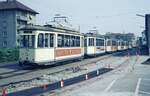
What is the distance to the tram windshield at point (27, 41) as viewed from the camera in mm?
25906

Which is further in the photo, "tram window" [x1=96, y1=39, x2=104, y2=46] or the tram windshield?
"tram window" [x1=96, y1=39, x2=104, y2=46]

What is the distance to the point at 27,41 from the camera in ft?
86.6

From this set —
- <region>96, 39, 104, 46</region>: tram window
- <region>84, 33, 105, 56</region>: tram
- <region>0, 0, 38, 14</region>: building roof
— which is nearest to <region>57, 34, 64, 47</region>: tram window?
<region>84, 33, 105, 56</region>: tram

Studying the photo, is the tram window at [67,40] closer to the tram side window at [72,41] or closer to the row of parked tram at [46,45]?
the row of parked tram at [46,45]

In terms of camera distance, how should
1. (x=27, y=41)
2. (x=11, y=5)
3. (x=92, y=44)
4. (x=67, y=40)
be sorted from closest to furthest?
(x=27, y=41)
(x=67, y=40)
(x=92, y=44)
(x=11, y=5)

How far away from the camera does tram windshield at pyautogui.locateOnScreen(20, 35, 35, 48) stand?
2591cm

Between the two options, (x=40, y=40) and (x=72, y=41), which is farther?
(x=72, y=41)

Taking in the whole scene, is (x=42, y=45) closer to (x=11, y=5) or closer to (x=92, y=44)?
(x=92, y=44)

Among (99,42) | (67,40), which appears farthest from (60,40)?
(99,42)

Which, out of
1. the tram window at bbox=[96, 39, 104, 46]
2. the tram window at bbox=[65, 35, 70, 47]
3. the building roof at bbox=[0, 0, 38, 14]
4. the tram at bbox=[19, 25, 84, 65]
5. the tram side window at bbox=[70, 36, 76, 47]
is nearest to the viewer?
the tram at bbox=[19, 25, 84, 65]

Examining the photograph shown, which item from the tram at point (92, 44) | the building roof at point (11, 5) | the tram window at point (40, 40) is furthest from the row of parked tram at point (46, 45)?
the building roof at point (11, 5)

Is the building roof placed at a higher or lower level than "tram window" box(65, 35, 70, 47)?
higher

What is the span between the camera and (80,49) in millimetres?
37250

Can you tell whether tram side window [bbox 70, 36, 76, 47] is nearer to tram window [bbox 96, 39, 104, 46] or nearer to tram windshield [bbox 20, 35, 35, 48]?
tram windshield [bbox 20, 35, 35, 48]
